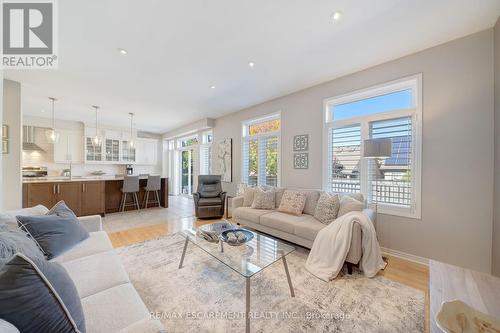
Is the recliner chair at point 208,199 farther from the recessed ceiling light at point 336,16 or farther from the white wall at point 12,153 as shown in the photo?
the recessed ceiling light at point 336,16

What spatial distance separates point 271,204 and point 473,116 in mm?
2831

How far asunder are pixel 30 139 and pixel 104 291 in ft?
24.8

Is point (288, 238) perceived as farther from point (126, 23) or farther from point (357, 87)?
point (126, 23)

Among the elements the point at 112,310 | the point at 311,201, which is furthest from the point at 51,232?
the point at 311,201

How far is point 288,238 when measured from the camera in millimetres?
2924

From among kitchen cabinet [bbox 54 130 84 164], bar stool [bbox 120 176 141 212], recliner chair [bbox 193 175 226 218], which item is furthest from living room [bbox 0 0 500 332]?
kitchen cabinet [bbox 54 130 84 164]

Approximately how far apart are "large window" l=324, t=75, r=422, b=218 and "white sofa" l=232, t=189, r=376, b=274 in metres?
0.43

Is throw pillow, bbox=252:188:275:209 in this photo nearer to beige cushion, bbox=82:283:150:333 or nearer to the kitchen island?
beige cushion, bbox=82:283:150:333

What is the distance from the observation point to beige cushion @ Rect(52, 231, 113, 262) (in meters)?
1.69

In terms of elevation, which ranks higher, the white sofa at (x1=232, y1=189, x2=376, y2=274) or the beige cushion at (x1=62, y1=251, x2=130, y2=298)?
the beige cushion at (x1=62, y1=251, x2=130, y2=298)

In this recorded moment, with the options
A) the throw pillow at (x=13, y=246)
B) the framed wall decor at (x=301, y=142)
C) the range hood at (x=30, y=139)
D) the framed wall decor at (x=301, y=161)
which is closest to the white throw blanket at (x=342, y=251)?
the framed wall decor at (x=301, y=161)

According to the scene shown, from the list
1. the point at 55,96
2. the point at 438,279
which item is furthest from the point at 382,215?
the point at 55,96

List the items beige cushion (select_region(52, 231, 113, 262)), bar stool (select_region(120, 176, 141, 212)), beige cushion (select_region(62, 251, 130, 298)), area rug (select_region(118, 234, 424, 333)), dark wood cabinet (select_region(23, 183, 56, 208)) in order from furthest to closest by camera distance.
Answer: bar stool (select_region(120, 176, 141, 212))
dark wood cabinet (select_region(23, 183, 56, 208))
beige cushion (select_region(52, 231, 113, 262))
area rug (select_region(118, 234, 424, 333))
beige cushion (select_region(62, 251, 130, 298))

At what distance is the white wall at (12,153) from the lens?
3.28 metres
